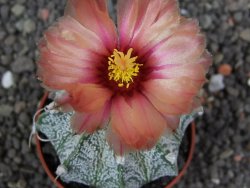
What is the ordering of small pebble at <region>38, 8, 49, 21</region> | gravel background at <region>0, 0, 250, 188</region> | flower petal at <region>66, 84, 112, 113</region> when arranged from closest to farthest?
flower petal at <region>66, 84, 112, 113</region> < gravel background at <region>0, 0, 250, 188</region> < small pebble at <region>38, 8, 49, 21</region>

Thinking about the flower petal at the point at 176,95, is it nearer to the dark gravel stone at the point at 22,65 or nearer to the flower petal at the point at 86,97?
the flower petal at the point at 86,97

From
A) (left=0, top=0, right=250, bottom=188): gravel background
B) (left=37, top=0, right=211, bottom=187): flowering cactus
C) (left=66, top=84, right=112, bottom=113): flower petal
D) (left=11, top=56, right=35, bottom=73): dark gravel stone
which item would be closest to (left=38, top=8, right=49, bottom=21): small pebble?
(left=0, top=0, right=250, bottom=188): gravel background

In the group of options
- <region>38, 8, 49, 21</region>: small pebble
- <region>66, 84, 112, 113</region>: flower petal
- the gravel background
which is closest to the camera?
<region>66, 84, 112, 113</region>: flower petal

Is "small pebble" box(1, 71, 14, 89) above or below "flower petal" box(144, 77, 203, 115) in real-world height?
below

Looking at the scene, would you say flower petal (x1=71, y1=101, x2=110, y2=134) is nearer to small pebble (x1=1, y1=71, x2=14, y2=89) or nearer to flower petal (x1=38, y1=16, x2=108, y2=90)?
flower petal (x1=38, y1=16, x2=108, y2=90)

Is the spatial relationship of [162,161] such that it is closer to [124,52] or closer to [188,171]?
[124,52]

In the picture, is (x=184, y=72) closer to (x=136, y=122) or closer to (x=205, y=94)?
(x=136, y=122)

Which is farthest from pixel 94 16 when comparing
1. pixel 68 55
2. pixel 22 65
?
pixel 22 65
